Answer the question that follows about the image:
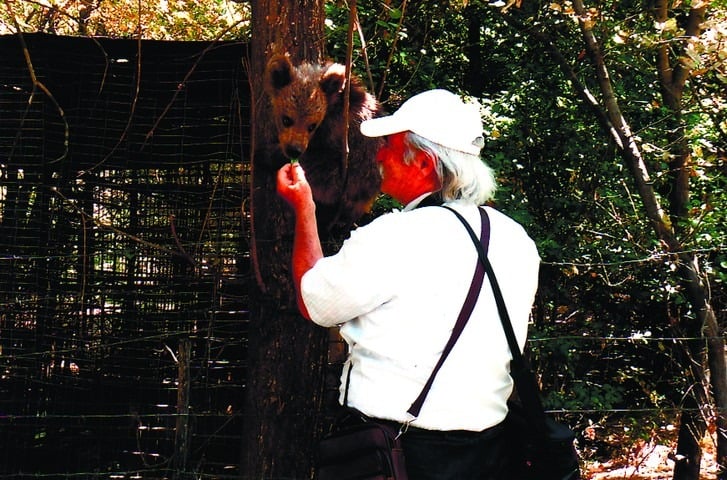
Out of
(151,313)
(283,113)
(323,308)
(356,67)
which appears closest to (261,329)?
(323,308)

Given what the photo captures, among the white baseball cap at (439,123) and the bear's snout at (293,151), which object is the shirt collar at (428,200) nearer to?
the white baseball cap at (439,123)

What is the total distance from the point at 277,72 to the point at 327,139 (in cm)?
94

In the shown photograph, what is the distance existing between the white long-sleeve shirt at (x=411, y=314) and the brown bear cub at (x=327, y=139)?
106 cm

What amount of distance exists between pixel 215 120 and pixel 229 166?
298 mm

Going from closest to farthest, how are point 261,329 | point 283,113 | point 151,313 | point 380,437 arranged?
point 380,437 < point 261,329 < point 283,113 < point 151,313

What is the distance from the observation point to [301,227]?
85.3 inches

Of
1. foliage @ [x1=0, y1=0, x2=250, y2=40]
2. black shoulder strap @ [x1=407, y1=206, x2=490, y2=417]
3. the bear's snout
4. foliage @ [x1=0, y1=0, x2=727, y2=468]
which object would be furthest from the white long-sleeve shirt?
foliage @ [x1=0, y1=0, x2=250, y2=40]

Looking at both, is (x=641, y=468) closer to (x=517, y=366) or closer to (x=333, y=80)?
(x=333, y=80)

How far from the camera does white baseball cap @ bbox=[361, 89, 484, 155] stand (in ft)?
6.99

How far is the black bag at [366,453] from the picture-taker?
6.47 feet

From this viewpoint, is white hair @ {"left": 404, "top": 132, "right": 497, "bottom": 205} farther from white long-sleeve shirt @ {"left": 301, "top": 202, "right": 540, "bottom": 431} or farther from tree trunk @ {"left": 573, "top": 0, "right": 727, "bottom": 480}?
tree trunk @ {"left": 573, "top": 0, "right": 727, "bottom": 480}

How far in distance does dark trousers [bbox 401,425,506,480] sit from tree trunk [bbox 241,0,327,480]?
904 millimetres

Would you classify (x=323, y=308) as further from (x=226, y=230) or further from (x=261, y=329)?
(x=226, y=230)

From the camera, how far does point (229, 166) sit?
463 cm
